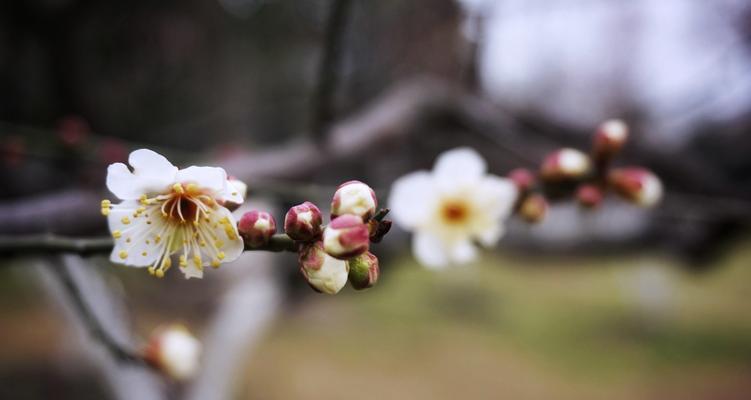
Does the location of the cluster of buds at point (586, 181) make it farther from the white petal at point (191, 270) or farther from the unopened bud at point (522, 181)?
the white petal at point (191, 270)

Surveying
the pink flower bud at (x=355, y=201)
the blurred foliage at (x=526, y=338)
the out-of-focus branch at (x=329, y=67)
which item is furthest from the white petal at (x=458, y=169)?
the blurred foliage at (x=526, y=338)

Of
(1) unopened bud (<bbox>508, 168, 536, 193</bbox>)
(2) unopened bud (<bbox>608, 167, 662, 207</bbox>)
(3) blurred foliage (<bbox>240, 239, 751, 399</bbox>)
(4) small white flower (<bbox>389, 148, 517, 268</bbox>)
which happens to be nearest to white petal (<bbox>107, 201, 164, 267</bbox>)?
(4) small white flower (<bbox>389, 148, 517, 268</bbox>)

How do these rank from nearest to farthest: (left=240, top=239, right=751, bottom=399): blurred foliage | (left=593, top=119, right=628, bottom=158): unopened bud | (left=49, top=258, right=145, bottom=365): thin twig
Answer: (left=49, top=258, right=145, bottom=365): thin twig
(left=593, top=119, right=628, bottom=158): unopened bud
(left=240, top=239, right=751, bottom=399): blurred foliage

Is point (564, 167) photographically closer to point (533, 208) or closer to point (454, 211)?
point (533, 208)

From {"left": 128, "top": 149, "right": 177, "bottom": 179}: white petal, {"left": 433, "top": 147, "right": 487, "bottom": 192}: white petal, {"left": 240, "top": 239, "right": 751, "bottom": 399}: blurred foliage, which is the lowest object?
{"left": 128, "top": 149, "right": 177, "bottom": 179}: white petal

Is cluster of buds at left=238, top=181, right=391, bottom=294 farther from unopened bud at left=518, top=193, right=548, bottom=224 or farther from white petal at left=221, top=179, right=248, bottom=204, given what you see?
unopened bud at left=518, top=193, right=548, bottom=224

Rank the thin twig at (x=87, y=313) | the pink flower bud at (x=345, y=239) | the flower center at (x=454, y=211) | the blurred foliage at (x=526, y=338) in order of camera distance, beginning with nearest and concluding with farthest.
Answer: the pink flower bud at (x=345, y=239) → the thin twig at (x=87, y=313) → the flower center at (x=454, y=211) → the blurred foliage at (x=526, y=338)

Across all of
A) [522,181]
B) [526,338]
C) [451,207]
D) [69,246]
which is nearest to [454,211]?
[451,207]
